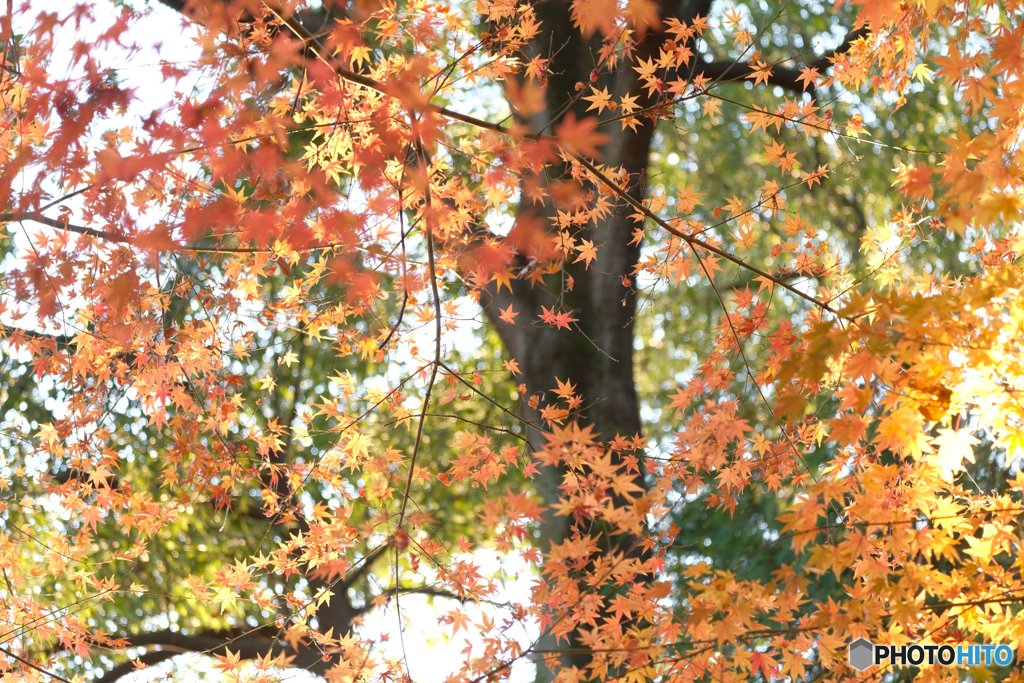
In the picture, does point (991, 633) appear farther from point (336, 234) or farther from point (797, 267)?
point (336, 234)

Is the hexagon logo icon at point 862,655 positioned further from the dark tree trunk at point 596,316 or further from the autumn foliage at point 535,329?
the dark tree trunk at point 596,316

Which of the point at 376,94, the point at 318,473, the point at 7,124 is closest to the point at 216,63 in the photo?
the point at 376,94

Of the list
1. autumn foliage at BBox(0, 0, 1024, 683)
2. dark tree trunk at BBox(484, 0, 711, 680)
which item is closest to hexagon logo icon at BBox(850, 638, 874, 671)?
autumn foliage at BBox(0, 0, 1024, 683)

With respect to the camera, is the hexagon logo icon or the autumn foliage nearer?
the autumn foliage

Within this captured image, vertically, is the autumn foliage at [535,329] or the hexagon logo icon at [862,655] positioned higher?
the autumn foliage at [535,329]

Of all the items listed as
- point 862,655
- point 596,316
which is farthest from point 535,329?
point 862,655

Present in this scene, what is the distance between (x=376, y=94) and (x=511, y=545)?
5.09 ft

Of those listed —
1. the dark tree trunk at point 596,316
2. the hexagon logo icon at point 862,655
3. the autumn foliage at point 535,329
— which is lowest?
the hexagon logo icon at point 862,655

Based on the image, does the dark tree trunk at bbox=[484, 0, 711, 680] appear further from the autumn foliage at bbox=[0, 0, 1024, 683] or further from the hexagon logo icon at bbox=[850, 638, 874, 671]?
the hexagon logo icon at bbox=[850, 638, 874, 671]

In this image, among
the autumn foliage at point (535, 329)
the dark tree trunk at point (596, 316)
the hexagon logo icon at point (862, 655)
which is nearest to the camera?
the autumn foliage at point (535, 329)

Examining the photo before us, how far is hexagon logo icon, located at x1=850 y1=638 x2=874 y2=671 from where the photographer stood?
2.06 metres

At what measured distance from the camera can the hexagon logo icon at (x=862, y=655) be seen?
206 centimetres

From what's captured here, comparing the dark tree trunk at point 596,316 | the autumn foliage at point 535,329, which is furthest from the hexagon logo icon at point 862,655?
the dark tree trunk at point 596,316

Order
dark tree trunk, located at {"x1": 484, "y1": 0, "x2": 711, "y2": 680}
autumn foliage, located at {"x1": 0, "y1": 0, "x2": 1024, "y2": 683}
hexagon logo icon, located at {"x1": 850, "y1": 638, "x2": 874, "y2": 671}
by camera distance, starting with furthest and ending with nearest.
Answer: dark tree trunk, located at {"x1": 484, "y1": 0, "x2": 711, "y2": 680} < hexagon logo icon, located at {"x1": 850, "y1": 638, "x2": 874, "y2": 671} < autumn foliage, located at {"x1": 0, "y1": 0, "x2": 1024, "y2": 683}
